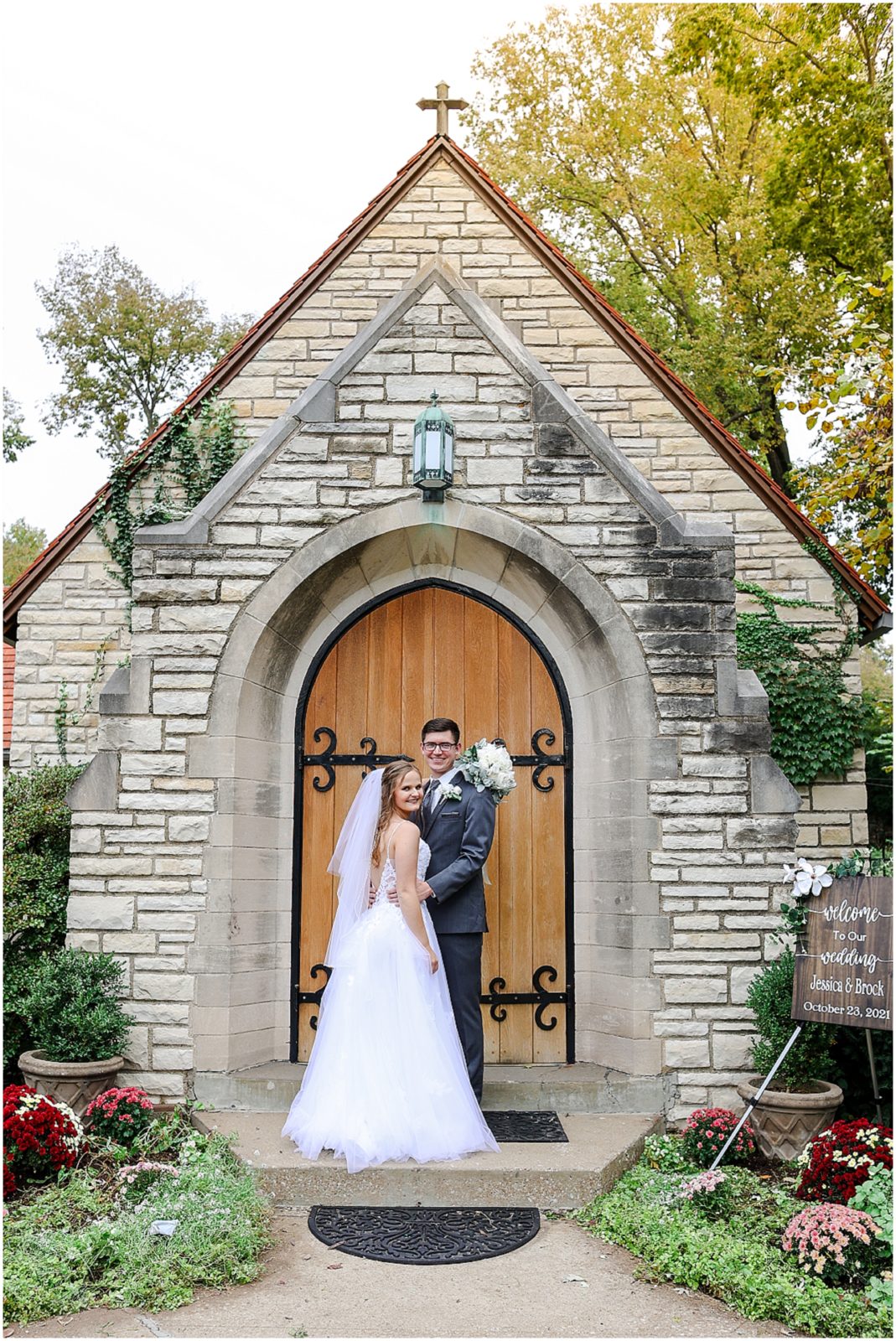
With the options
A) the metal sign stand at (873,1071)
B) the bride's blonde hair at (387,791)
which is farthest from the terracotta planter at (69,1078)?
the metal sign stand at (873,1071)

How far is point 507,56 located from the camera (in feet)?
55.1

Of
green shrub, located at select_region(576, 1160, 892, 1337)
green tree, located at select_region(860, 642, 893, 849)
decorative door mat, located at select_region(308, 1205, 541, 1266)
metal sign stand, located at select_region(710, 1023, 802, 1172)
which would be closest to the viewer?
green shrub, located at select_region(576, 1160, 892, 1337)

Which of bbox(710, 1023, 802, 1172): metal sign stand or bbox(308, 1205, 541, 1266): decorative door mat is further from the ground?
bbox(710, 1023, 802, 1172): metal sign stand

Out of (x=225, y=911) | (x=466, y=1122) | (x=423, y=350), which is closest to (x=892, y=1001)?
(x=466, y=1122)

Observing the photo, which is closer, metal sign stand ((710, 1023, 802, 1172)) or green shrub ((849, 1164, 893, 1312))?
green shrub ((849, 1164, 893, 1312))

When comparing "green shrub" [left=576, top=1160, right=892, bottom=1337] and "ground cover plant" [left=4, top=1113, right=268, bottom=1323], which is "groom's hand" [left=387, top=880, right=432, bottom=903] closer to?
"ground cover plant" [left=4, top=1113, right=268, bottom=1323]

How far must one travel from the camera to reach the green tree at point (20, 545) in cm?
2817

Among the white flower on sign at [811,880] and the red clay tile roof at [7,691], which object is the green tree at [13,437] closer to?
the red clay tile roof at [7,691]

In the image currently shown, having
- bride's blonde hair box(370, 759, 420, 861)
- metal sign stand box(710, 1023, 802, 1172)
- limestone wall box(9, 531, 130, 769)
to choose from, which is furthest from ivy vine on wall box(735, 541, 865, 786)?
limestone wall box(9, 531, 130, 769)

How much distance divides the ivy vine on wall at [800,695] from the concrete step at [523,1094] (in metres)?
2.63

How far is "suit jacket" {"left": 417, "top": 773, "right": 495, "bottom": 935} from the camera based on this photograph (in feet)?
17.8

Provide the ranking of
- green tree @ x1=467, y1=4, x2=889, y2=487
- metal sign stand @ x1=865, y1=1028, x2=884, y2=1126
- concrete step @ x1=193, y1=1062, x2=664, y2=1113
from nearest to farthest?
metal sign stand @ x1=865, y1=1028, x2=884, y2=1126 < concrete step @ x1=193, y1=1062, x2=664, y2=1113 < green tree @ x1=467, y1=4, x2=889, y2=487

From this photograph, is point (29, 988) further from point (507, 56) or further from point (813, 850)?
point (507, 56)

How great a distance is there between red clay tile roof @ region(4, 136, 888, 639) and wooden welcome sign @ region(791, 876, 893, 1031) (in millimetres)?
3199
